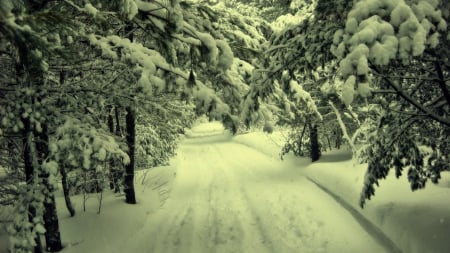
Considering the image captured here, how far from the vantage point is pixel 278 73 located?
5703 millimetres

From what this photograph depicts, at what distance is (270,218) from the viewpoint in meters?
9.24

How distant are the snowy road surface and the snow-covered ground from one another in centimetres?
2

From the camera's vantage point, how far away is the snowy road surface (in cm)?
750

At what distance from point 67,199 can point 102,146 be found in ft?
13.1

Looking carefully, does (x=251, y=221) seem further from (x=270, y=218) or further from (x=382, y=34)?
(x=382, y=34)

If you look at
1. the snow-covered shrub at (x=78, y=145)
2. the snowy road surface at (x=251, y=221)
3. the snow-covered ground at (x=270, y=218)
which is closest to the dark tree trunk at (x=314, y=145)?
the snow-covered ground at (x=270, y=218)

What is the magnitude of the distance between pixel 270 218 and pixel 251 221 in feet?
1.68

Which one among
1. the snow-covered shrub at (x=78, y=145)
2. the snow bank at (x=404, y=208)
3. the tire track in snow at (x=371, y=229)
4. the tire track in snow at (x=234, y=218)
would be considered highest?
the snow-covered shrub at (x=78, y=145)

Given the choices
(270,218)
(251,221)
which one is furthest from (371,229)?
(251,221)

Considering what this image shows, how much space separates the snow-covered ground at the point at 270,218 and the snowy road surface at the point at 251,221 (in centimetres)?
2

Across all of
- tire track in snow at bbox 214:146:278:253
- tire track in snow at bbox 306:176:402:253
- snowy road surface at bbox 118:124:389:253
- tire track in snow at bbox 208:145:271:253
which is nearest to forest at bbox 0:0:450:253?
tire track in snow at bbox 306:176:402:253

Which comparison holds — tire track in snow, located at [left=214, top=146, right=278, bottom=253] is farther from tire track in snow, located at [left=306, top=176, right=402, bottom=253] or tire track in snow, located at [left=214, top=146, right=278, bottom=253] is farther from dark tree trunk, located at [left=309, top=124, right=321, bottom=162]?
dark tree trunk, located at [left=309, top=124, right=321, bottom=162]

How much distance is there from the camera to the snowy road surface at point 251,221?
24.6ft

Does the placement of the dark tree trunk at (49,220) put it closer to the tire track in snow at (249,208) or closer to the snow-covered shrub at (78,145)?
the snow-covered shrub at (78,145)
